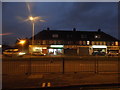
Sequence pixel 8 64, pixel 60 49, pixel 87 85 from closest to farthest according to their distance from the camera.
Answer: pixel 87 85, pixel 8 64, pixel 60 49

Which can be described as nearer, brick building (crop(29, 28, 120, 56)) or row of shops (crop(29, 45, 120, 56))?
row of shops (crop(29, 45, 120, 56))

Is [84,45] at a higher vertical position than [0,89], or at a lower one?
higher

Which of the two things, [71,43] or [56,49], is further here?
[71,43]

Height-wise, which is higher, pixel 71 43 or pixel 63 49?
pixel 71 43

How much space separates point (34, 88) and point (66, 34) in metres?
42.3

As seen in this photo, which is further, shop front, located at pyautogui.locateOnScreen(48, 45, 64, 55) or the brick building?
the brick building

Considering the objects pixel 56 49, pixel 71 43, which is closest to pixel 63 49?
pixel 56 49

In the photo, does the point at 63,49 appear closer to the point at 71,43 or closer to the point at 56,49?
the point at 56,49

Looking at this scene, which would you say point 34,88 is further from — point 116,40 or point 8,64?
point 116,40

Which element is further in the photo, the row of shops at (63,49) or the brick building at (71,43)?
the brick building at (71,43)

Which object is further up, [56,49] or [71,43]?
[71,43]

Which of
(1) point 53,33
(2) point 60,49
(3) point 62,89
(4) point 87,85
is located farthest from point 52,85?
(1) point 53,33

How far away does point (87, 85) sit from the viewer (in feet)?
19.6

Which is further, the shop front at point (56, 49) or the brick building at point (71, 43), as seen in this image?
the brick building at point (71, 43)
